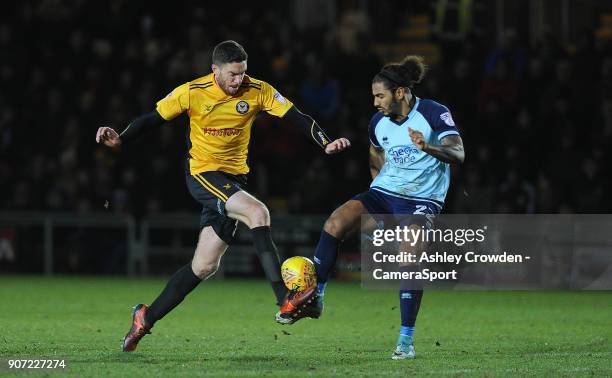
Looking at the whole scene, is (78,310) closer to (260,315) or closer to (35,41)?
(260,315)

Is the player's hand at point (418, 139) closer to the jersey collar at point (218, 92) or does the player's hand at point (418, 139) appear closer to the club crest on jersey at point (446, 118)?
the club crest on jersey at point (446, 118)

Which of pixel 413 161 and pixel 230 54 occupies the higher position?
pixel 230 54

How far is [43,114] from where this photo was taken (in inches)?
772

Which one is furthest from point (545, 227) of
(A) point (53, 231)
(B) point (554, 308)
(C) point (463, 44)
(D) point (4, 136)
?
(D) point (4, 136)

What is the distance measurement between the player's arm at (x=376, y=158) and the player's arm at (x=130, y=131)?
157 centimetres

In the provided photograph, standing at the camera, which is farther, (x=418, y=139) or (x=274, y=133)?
(x=274, y=133)

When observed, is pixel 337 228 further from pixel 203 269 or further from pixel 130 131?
pixel 130 131

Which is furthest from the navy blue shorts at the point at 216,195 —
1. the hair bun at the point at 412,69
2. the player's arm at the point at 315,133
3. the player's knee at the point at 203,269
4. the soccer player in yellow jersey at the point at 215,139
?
the hair bun at the point at 412,69

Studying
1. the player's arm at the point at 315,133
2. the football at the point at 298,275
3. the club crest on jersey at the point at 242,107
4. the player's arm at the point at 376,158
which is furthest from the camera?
the player's arm at the point at 376,158

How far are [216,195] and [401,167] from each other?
52.9 inches

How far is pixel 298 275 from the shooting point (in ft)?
26.7

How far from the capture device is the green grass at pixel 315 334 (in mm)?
8180

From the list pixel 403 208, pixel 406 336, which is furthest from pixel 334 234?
pixel 406 336

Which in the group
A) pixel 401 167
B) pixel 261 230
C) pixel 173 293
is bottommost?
pixel 173 293
